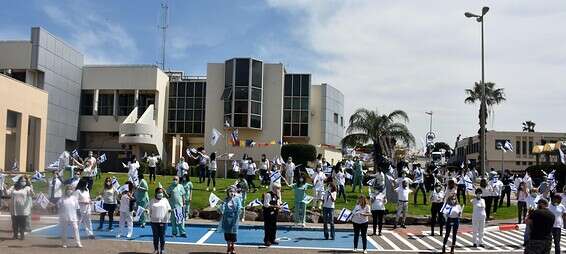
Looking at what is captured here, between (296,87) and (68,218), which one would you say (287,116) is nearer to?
(296,87)

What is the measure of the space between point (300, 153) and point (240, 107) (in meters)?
8.99

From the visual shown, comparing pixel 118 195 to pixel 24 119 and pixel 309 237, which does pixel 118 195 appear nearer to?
pixel 309 237

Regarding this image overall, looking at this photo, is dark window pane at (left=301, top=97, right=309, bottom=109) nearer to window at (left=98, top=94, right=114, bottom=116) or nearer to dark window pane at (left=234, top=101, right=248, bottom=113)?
dark window pane at (left=234, top=101, right=248, bottom=113)

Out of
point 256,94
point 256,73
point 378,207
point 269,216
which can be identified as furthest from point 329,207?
point 256,73

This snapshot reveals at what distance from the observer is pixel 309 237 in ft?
62.1

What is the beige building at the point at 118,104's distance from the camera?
5625 centimetres

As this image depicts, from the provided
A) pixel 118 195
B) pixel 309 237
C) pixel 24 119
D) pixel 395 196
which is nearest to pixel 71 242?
pixel 118 195

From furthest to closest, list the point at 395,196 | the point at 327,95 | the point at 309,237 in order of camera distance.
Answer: the point at 327,95, the point at 395,196, the point at 309,237

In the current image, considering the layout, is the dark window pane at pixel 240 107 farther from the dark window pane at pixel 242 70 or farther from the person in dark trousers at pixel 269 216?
the person in dark trousers at pixel 269 216

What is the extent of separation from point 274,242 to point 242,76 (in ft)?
128

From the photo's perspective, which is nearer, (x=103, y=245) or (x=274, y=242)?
(x=103, y=245)

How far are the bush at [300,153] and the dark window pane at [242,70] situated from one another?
899 cm

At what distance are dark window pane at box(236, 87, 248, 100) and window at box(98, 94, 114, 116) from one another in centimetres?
1217

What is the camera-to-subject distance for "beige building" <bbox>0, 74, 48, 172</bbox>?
42031 mm
